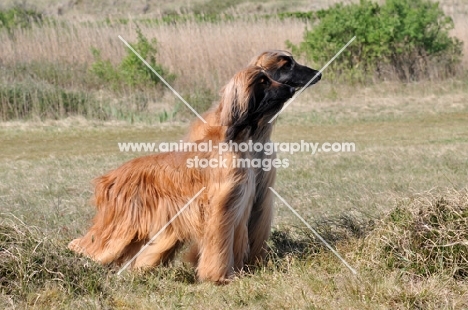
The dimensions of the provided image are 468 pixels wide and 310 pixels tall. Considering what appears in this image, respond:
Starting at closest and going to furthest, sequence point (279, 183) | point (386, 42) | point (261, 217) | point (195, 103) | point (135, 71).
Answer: point (261, 217)
point (279, 183)
point (195, 103)
point (135, 71)
point (386, 42)

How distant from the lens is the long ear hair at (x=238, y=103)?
4.91m

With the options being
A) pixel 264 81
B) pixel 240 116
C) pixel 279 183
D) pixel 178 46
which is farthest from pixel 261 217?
pixel 178 46

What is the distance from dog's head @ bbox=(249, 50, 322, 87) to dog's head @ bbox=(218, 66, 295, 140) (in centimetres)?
37

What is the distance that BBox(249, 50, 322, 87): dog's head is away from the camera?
17.8 ft

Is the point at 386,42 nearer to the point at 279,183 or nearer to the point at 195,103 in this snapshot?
the point at 195,103

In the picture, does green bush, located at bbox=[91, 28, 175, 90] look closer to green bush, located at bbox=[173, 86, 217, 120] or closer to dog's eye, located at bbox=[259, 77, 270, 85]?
green bush, located at bbox=[173, 86, 217, 120]

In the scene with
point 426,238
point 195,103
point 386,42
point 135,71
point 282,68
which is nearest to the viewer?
point 426,238

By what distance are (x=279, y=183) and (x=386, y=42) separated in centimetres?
861

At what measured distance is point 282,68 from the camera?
5484 millimetres

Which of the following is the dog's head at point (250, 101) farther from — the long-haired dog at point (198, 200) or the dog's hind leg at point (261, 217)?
the dog's hind leg at point (261, 217)

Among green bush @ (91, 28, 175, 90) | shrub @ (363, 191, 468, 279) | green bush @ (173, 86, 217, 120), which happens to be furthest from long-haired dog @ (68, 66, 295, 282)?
green bush @ (91, 28, 175, 90)

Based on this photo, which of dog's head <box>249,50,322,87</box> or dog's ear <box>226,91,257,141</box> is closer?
dog's ear <box>226,91,257,141</box>

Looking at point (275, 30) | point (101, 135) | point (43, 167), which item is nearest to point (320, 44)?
point (275, 30)

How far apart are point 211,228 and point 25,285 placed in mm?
1154
